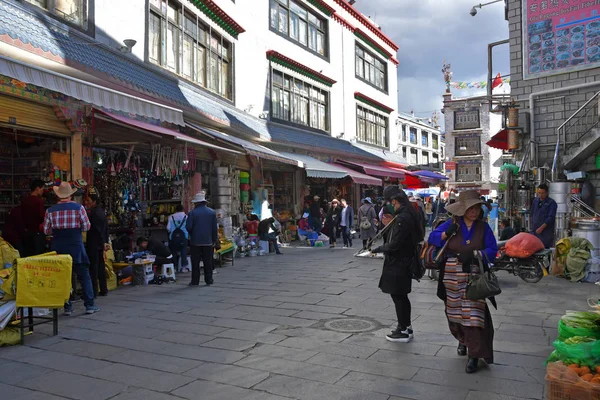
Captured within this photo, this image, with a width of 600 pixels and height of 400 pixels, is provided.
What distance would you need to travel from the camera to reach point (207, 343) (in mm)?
5168

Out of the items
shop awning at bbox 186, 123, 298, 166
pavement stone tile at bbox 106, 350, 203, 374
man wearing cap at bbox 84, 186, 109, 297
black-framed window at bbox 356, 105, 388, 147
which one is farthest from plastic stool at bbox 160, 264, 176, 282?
black-framed window at bbox 356, 105, 388, 147

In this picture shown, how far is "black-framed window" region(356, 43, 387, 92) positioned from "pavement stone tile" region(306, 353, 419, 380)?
70.1 feet

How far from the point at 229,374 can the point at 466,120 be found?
175 ft

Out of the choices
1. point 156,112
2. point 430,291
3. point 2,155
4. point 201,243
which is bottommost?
point 430,291

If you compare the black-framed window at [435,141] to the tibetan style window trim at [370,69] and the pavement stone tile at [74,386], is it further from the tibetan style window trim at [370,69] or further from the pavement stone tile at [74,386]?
the pavement stone tile at [74,386]

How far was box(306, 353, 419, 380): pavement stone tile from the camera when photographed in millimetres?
4176

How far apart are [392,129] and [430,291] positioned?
22.4 metres

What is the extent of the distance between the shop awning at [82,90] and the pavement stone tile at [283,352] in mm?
4114

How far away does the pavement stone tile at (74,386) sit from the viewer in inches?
150

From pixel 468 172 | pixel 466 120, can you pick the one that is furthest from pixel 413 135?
pixel 468 172

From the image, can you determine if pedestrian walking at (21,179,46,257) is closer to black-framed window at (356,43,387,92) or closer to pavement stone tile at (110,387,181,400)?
pavement stone tile at (110,387,181,400)

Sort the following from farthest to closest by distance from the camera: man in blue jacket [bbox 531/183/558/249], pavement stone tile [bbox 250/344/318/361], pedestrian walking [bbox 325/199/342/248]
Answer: pedestrian walking [bbox 325/199/342/248], man in blue jacket [bbox 531/183/558/249], pavement stone tile [bbox 250/344/318/361]

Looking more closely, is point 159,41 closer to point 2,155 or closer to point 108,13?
point 108,13

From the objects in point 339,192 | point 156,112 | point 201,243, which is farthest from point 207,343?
Result: point 339,192
